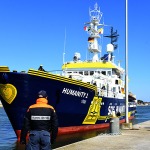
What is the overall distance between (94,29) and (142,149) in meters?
22.1

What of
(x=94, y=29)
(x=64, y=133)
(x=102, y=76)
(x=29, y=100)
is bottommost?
(x=64, y=133)

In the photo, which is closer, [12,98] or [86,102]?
[12,98]

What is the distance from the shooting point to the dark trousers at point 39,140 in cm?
646

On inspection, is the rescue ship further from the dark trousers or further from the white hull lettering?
the dark trousers

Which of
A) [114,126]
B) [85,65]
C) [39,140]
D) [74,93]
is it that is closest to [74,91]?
[74,93]

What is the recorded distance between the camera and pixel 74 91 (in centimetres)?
2006

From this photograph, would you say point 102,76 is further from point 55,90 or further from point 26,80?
point 26,80

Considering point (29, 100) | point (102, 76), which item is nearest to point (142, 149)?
point (29, 100)

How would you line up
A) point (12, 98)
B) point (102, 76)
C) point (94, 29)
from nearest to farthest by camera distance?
point (12, 98) < point (102, 76) < point (94, 29)

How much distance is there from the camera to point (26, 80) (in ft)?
55.5

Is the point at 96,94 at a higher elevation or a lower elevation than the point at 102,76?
lower

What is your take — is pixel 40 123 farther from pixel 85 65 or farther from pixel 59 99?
pixel 85 65

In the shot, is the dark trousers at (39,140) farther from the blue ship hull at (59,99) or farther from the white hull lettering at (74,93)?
the white hull lettering at (74,93)

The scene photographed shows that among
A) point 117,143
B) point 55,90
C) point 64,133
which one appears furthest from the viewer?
point 64,133
